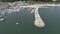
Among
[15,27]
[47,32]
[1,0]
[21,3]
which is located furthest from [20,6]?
[47,32]

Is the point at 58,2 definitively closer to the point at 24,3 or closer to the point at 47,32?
the point at 24,3

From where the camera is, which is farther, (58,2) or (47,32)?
(58,2)

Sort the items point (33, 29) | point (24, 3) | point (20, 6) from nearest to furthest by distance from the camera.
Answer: point (33, 29) < point (20, 6) < point (24, 3)

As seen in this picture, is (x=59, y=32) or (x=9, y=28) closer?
(x=59, y=32)

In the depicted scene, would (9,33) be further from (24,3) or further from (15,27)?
(24,3)

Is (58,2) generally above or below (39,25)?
below

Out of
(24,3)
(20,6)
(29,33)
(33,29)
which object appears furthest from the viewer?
(24,3)

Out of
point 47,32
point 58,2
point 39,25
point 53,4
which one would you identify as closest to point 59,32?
point 47,32

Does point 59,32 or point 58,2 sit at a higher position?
point 59,32

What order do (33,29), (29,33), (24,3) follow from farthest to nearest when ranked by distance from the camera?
(24,3), (33,29), (29,33)
